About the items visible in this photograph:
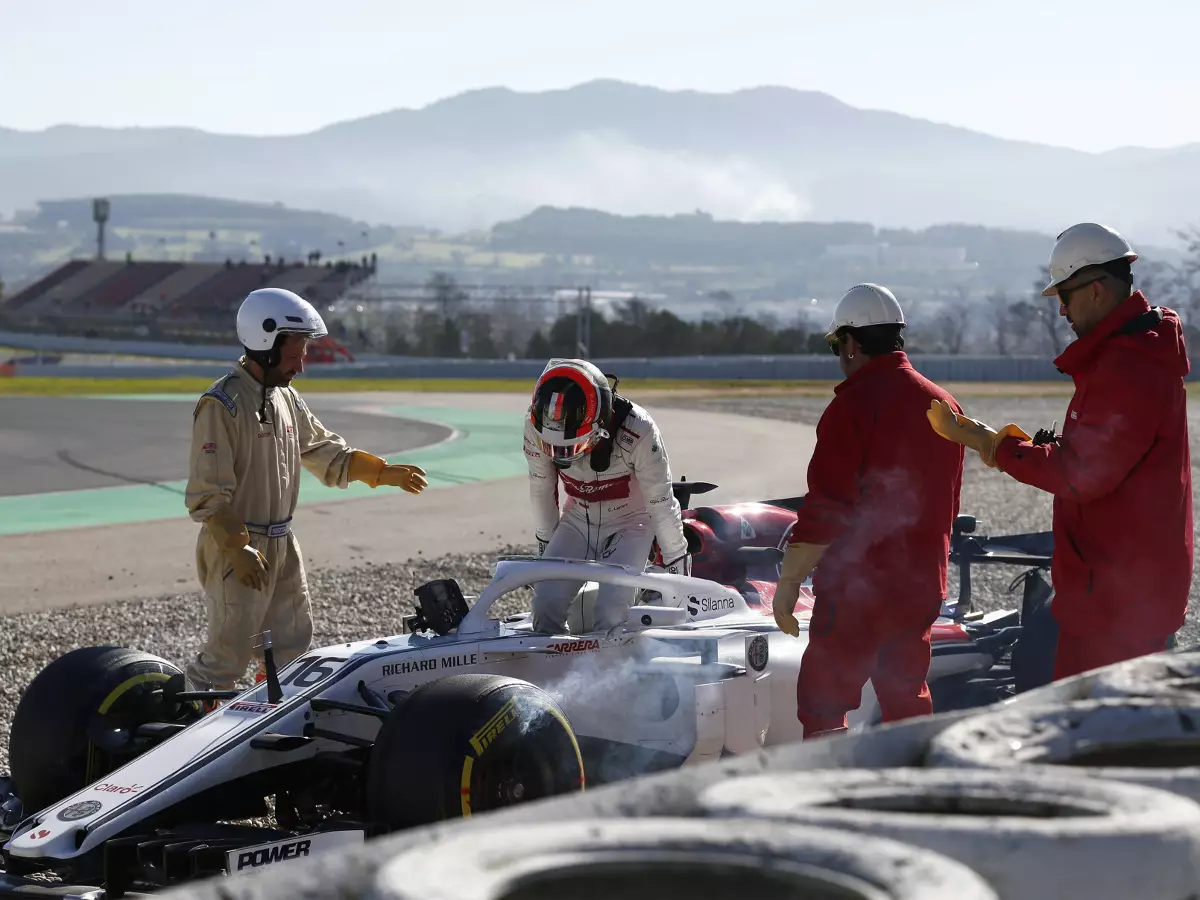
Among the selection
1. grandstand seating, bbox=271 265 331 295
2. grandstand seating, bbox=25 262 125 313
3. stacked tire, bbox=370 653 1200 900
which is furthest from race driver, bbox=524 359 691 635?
grandstand seating, bbox=25 262 125 313

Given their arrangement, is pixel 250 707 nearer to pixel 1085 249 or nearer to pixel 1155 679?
pixel 1155 679

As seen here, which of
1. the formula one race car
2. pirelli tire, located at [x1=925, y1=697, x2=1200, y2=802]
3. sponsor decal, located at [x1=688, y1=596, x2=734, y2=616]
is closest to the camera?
pirelli tire, located at [x1=925, y1=697, x2=1200, y2=802]

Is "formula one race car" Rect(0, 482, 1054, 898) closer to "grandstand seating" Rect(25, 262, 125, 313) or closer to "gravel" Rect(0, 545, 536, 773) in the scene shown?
"gravel" Rect(0, 545, 536, 773)

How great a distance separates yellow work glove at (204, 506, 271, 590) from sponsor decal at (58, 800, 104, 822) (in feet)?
5.54

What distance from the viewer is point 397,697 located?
5.40 metres

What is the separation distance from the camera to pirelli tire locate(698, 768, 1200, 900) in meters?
2.28

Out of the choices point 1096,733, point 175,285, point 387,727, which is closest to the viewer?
point 1096,733

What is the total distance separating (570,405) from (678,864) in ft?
12.8

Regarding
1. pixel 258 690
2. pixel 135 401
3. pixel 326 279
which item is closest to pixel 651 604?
pixel 258 690

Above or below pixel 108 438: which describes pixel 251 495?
above

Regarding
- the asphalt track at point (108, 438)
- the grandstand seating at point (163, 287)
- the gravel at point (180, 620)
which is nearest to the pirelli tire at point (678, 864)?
the gravel at point (180, 620)

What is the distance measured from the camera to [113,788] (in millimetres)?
4781

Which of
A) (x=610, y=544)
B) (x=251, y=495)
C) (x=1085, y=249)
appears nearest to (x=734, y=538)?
(x=610, y=544)

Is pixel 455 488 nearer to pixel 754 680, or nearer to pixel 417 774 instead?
pixel 754 680
